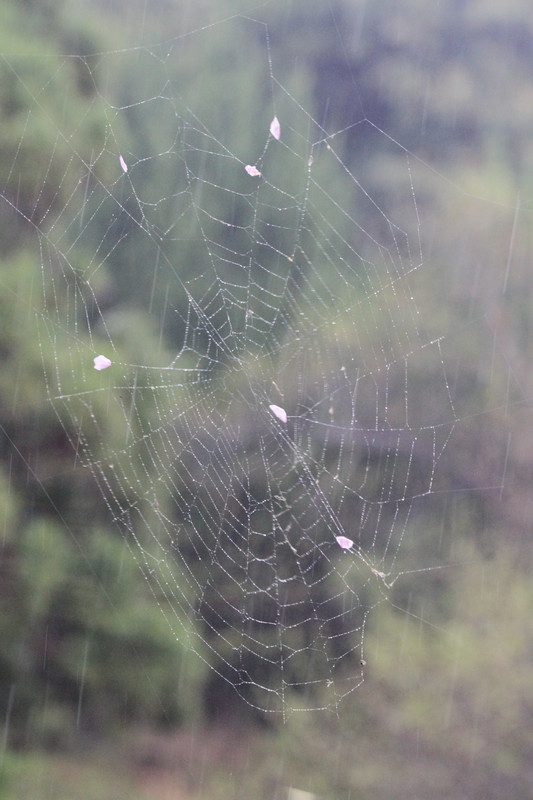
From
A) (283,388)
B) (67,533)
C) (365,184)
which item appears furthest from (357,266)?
(67,533)

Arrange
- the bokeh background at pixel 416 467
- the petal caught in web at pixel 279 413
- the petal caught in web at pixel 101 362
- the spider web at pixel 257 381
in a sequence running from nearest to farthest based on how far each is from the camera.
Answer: the petal caught in web at pixel 101 362
the petal caught in web at pixel 279 413
the spider web at pixel 257 381
the bokeh background at pixel 416 467

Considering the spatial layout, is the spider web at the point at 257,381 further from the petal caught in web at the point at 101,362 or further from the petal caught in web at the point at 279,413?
the petal caught in web at the point at 101,362

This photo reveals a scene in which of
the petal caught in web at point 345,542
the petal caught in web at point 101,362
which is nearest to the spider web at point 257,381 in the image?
the petal caught in web at point 345,542

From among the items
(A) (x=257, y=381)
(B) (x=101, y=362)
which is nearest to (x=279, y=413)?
(A) (x=257, y=381)

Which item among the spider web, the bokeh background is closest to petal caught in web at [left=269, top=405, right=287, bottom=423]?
the spider web

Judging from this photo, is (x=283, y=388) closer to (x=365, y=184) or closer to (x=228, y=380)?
(x=228, y=380)

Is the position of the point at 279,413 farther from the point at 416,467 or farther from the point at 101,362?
the point at 416,467

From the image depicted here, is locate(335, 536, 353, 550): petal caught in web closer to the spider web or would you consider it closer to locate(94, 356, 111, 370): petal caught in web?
the spider web
